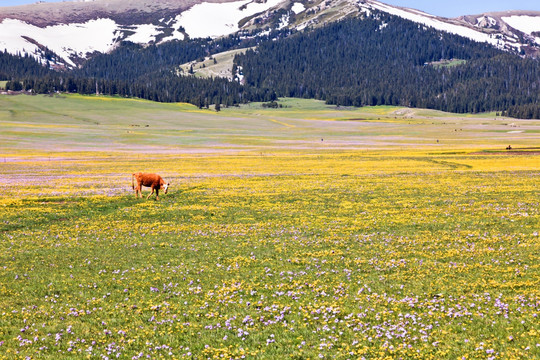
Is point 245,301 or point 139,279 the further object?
point 139,279

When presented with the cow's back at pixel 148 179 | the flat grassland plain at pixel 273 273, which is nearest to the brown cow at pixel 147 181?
the cow's back at pixel 148 179

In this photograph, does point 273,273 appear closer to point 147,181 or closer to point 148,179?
point 148,179

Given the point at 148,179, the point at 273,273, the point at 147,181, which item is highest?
the point at 148,179

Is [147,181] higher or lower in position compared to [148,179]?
lower

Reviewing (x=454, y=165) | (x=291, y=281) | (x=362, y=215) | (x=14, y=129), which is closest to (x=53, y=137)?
(x=14, y=129)

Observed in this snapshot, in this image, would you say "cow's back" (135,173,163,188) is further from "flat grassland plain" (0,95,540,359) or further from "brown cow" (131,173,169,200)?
"flat grassland plain" (0,95,540,359)

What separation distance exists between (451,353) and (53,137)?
14556 cm

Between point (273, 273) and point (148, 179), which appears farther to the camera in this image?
point (148, 179)

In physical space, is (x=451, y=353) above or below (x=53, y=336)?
above

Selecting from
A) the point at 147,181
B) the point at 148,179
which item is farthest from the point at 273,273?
the point at 147,181

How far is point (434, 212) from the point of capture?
31219 millimetres

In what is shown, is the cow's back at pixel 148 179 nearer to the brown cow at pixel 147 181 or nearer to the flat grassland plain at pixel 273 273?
the brown cow at pixel 147 181

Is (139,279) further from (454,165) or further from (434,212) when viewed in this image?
(454,165)

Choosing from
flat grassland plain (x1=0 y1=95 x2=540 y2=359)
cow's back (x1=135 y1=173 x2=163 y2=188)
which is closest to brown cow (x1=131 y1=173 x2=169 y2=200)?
cow's back (x1=135 y1=173 x2=163 y2=188)
